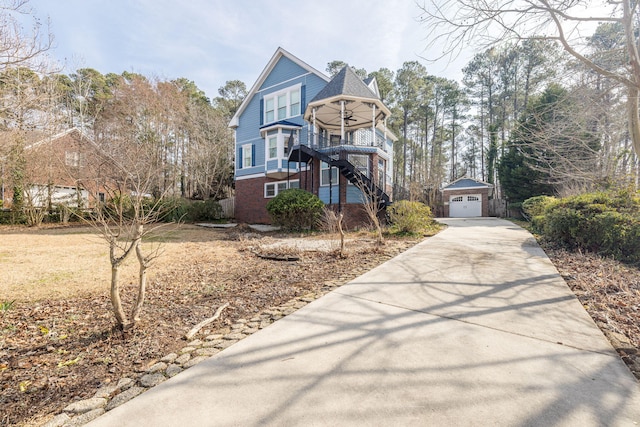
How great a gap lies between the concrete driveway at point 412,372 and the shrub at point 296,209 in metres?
8.16

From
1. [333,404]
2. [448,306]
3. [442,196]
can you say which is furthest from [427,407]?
[442,196]

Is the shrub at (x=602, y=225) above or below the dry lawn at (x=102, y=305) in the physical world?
above

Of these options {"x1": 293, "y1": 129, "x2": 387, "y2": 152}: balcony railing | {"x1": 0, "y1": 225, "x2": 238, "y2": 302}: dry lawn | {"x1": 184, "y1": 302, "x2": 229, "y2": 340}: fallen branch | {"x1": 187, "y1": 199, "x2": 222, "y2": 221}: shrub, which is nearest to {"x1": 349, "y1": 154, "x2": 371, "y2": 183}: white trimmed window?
{"x1": 293, "y1": 129, "x2": 387, "y2": 152}: balcony railing

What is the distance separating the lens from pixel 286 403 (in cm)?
184

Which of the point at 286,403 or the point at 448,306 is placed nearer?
the point at 286,403

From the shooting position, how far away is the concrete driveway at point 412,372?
68.3 inches

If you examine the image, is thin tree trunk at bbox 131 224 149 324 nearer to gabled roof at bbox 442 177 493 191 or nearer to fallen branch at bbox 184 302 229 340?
fallen branch at bbox 184 302 229 340

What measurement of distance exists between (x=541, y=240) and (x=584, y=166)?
3016 millimetres

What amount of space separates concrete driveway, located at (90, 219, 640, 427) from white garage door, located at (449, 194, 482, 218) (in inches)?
912

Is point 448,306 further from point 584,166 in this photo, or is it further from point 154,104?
point 154,104

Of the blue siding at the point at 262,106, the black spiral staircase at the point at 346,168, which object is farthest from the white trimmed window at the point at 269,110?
the black spiral staircase at the point at 346,168

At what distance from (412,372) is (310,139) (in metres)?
14.1

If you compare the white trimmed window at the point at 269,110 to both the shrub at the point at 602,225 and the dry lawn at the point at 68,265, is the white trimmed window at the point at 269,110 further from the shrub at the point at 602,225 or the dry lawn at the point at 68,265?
the shrub at the point at 602,225

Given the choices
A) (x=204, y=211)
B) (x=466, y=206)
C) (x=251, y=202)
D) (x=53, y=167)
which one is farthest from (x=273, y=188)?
(x=466, y=206)
